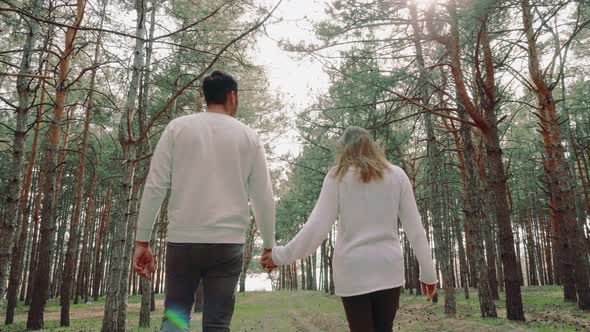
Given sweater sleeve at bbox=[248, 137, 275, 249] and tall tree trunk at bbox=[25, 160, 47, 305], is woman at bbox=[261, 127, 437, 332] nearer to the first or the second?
sweater sleeve at bbox=[248, 137, 275, 249]

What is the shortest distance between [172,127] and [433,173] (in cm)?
1171

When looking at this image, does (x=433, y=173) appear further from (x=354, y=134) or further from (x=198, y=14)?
(x=354, y=134)

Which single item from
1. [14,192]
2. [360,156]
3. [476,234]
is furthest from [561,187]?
[14,192]

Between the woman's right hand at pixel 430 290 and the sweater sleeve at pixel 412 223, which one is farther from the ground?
the sweater sleeve at pixel 412 223

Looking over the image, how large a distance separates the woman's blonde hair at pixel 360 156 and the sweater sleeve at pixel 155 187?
114cm

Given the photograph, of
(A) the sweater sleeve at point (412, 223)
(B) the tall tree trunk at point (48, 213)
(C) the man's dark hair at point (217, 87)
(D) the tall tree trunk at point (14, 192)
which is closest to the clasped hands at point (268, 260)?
(A) the sweater sleeve at point (412, 223)

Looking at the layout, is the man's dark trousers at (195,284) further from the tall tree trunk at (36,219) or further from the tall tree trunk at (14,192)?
the tall tree trunk at (36,219)

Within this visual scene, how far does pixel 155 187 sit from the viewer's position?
2.76 metres

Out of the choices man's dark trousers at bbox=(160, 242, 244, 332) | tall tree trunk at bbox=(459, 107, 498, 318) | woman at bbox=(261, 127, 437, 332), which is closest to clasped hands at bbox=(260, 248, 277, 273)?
woman at bbox=(261, 127, 437, 332)

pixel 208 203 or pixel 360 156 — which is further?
pixel 360 156

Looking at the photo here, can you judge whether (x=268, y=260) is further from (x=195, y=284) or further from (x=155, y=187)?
(x=155, y=187)

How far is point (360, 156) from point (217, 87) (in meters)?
1.11

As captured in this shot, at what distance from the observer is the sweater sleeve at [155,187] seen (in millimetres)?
2768

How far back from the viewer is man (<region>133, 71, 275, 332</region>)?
2559 millimetres
